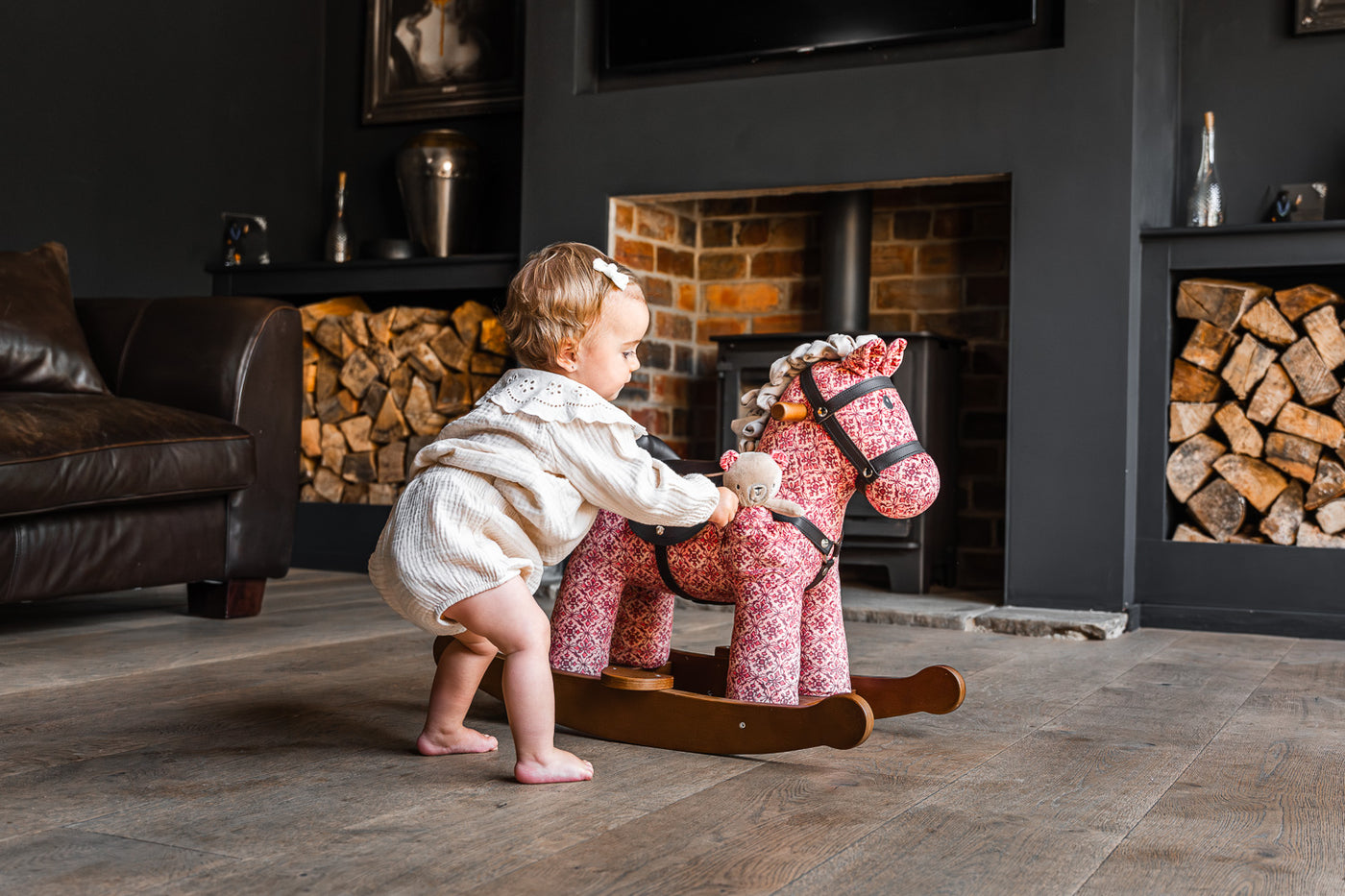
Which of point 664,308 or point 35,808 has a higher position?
point 664,308

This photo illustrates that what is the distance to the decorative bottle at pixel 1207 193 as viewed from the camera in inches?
118

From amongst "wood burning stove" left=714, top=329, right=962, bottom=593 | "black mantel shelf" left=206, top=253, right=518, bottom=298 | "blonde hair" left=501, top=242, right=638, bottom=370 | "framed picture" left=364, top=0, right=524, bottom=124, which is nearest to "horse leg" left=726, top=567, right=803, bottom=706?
"blonde hair" left=501, top=242, right=638, bottom=370

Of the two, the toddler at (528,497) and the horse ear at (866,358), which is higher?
the horse ear at (866,358)

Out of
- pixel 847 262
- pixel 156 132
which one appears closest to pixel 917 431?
pixel 847 262

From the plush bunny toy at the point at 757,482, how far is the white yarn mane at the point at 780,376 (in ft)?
0.72

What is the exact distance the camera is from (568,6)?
3477 millimetres

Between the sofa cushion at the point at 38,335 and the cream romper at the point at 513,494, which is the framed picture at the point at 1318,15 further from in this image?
the sofa cushion at the point at 38,335

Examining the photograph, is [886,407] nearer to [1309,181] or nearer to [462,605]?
[462,605]

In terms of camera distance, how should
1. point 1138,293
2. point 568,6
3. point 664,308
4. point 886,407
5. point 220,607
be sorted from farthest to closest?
point 664,308
point 568,6
point 1138,293
point 220,607
point 886,407

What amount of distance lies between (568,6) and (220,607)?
1889 mm

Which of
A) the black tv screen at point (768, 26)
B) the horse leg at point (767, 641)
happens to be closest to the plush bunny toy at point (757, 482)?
the horse leg at point (767, 641)

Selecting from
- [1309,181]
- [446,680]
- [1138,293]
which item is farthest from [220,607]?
[1309,181]

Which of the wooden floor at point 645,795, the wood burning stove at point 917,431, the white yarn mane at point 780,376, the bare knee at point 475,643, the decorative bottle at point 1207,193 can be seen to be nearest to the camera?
the wooden floor at point 645,795

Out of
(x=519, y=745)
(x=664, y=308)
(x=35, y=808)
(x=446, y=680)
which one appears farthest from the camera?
(x=664, y=308)
